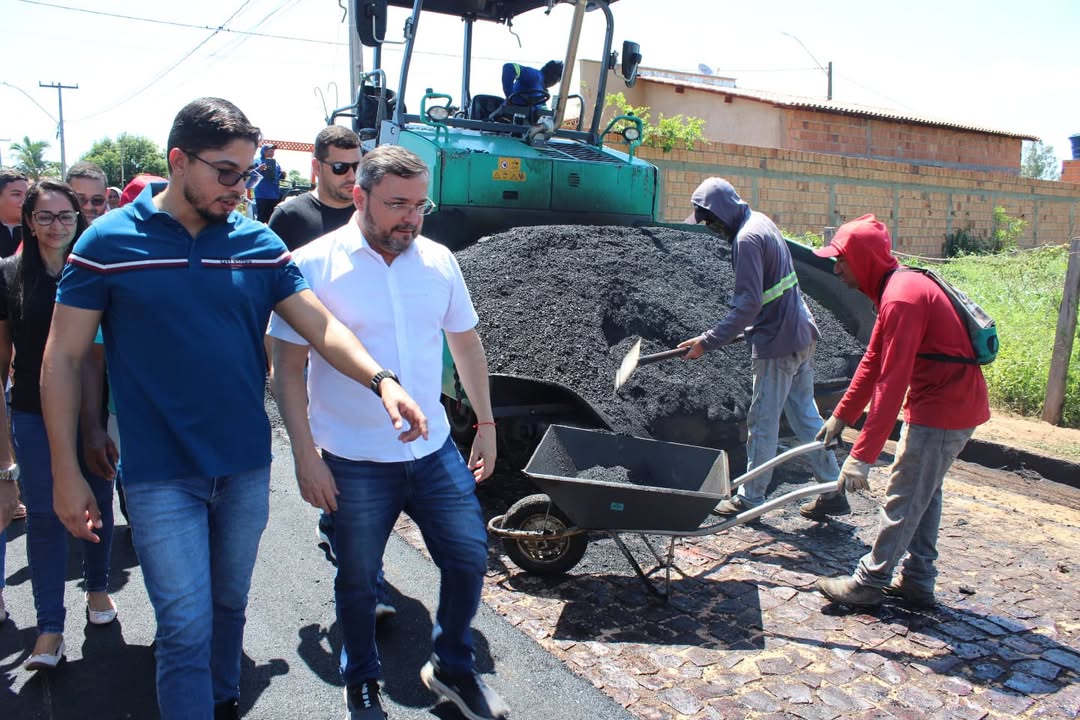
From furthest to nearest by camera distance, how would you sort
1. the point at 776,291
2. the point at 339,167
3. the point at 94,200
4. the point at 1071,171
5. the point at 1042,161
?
the point at 1042,161 < the point at 1071,171 < the point at 94,200 < the point at 776,291 < the point at 339,167

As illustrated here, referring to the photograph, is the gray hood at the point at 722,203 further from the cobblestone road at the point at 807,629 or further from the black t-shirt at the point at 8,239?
the black t-shirt at the point at 8,239

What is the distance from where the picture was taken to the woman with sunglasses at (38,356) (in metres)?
3.16

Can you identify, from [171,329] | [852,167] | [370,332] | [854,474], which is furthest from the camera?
[852,167]

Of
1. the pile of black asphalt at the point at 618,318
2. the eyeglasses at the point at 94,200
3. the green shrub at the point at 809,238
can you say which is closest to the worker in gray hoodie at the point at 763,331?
the pile of black asphalt at the point at 618,318

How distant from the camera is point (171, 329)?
2.24m

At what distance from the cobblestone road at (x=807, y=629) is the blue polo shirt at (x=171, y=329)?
1.74 meters

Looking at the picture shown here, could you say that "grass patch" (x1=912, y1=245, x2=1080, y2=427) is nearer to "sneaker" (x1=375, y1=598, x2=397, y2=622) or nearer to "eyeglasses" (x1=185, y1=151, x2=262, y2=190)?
"sneaker" (x1=375, y1=598, x2=397, y2=622)

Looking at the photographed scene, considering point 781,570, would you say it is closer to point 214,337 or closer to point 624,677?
point 624,677

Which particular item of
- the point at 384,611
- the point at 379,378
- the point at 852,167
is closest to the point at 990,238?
the point at 852,167

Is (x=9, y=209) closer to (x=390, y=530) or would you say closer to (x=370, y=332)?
(x=370, y=332)

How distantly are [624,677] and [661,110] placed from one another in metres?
25.5

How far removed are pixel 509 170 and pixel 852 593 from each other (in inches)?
151

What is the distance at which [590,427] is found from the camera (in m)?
4.51

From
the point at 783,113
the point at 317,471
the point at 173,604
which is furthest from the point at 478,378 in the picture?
the point at 783,113
